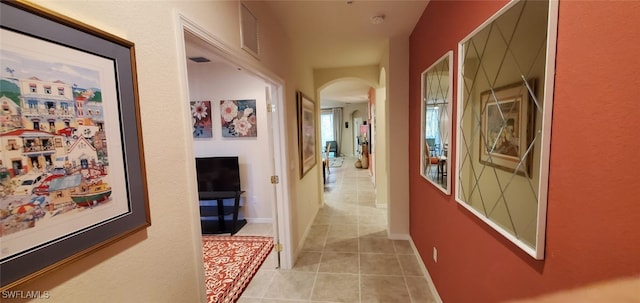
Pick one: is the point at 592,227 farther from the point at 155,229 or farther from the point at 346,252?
the point at 346,252

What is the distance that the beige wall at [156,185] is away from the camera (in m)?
0.69

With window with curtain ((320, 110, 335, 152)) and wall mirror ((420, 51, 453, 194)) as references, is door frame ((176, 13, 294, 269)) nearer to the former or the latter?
wall mirror ((420, 51, 453, 194))

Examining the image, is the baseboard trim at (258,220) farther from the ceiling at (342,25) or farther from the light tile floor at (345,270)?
the ceiling at (342,25)

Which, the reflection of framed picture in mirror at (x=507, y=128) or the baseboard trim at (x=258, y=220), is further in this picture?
the baseboard trim at (x=258, y=220)

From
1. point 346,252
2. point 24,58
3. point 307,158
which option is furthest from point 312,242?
point 24,58

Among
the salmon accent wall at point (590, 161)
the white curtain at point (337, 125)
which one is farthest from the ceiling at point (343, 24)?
the white curtain at point (337, 125)

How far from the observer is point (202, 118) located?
12.6ft

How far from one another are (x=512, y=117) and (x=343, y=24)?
204 centimetres

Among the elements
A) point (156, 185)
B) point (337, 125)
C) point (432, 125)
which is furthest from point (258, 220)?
point (337, 125)

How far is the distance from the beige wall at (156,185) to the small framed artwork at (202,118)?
277 centimetres

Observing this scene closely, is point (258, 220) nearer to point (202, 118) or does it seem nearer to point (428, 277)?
point (202, 118)

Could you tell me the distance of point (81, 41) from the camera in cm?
67

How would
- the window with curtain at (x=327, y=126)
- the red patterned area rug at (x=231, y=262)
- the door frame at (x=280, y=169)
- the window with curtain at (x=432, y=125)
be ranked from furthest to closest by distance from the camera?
1. the window with curtain at (x=327, y=126)
2. the door frame at (x=280, y=169)
3. the red patterned area rug at (x=231, y=262)
4. the window with curtain at (x=432, y=125)

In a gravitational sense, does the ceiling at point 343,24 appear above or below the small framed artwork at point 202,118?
above
